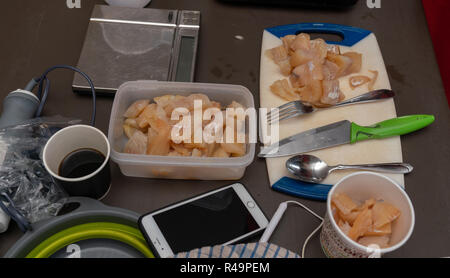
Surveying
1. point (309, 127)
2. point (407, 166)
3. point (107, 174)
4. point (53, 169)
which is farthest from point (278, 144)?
point (53, 169)

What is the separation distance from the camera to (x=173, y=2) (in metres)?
1.24

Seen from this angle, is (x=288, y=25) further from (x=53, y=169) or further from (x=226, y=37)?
(x=53, y=169)

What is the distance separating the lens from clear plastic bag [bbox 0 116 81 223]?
805 mm

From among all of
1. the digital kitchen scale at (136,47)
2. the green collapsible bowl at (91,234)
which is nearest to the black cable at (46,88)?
the digital kitchen scale at (136,47)

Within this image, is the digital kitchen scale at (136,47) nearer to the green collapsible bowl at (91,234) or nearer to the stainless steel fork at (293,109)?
the stainless steel fork at (293,109)

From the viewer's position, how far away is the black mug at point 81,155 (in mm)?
777

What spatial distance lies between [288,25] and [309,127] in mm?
367

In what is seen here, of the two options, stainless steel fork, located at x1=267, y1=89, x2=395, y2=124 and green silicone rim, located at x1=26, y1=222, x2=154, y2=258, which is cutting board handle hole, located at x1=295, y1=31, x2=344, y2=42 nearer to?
stainless steel fork, located at x1=267, y1=89, x2=395, y2=124

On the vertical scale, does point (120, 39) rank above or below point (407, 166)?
above

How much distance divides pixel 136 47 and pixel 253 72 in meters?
0.35

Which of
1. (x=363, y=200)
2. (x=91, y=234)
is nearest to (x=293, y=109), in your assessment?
(x=363, y=200)

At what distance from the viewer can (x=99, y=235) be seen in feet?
2.61
